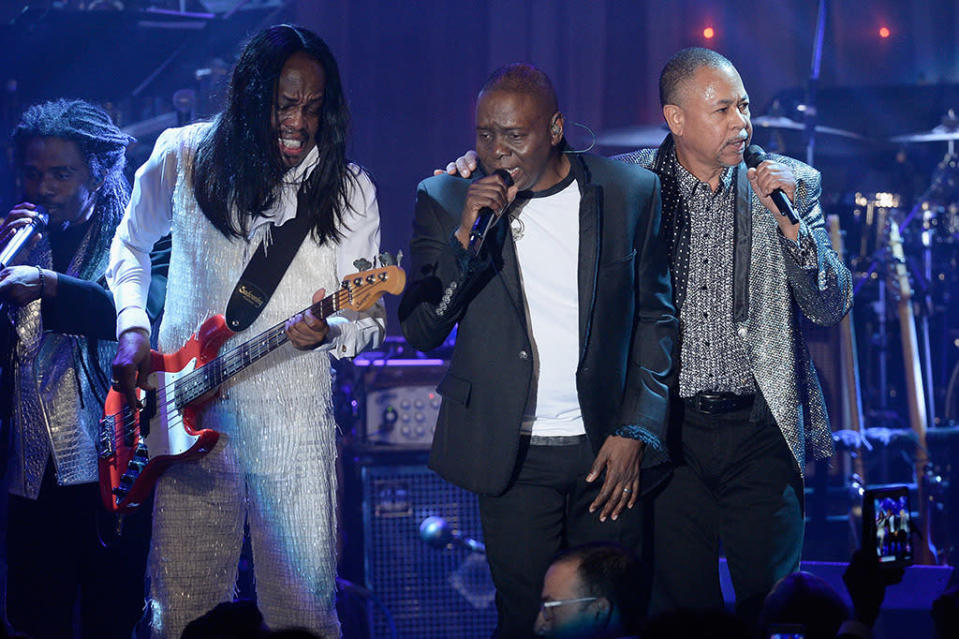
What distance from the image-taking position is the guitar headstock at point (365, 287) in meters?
3.58

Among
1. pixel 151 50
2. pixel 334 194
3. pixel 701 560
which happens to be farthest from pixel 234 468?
pixel 151 50

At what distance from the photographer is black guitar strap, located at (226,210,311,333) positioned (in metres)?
3.65

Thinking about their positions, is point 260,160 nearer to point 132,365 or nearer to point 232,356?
point 232,356

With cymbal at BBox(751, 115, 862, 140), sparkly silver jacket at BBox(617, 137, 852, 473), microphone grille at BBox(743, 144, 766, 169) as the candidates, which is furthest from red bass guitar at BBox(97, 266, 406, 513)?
cymbal at BBox(751, 115, 862, 140)

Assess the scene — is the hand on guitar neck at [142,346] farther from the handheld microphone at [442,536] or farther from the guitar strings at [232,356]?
the handheld microphone at [442,536]

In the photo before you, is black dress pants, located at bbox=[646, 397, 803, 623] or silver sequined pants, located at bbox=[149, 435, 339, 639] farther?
black dress pants, located at bbox=[646, 397, 803, 623]

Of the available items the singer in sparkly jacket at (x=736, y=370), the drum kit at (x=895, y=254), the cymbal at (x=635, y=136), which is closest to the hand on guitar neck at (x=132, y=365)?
the singer in sparkly jacket at (x=736, y=370)

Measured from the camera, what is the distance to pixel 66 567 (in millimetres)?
4289

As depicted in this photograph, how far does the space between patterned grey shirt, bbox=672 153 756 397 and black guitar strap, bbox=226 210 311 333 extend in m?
1.36

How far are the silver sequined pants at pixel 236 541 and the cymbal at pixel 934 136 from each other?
555 cm

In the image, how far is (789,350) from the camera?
3.86 metres

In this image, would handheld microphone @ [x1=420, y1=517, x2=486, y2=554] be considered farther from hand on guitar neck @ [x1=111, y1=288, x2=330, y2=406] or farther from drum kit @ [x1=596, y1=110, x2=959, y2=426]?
drum kit @ [x1=596, y1=110, x2=959, y2=426]

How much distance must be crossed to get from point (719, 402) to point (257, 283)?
5.16 ft

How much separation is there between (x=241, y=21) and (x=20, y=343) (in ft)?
10.7
